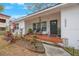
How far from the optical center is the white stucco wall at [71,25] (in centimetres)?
442

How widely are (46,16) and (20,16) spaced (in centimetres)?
48

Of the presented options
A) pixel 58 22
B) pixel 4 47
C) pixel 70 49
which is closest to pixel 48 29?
pixel 58 22

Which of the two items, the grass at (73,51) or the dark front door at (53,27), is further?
the dark front door at (53,27)

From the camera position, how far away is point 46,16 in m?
4.61

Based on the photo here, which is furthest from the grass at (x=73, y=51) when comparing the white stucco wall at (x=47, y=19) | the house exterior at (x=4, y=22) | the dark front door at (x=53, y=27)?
the house exterior at (x=4, y=22)

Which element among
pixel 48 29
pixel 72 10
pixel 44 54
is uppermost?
pixel 72 10

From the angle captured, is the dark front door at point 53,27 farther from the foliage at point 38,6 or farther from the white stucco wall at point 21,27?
the white stucco wall at point 21,27

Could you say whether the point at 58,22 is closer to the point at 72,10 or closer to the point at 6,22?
the point at 72,10

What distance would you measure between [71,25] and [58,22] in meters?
0.25

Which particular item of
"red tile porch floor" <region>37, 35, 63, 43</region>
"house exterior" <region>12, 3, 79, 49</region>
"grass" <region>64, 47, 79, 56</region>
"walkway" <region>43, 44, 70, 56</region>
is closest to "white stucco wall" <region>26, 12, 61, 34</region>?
"house exterior" <region>12, 3, 79, 49</region>

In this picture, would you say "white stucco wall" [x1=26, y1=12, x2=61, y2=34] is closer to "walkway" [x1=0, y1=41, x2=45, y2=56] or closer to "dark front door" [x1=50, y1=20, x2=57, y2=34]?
"dark front door" [x1=50, y1=20, x2=57, y2=34]

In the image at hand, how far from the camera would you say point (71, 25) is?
14.7 ft

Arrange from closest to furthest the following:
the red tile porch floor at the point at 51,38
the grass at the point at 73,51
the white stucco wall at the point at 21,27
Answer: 1. the grass at the point at 73,51
2. the red tile porch floor at the point at 51,38
3. the white stucco wall at the point at 21,27

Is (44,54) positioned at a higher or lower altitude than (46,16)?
lower
